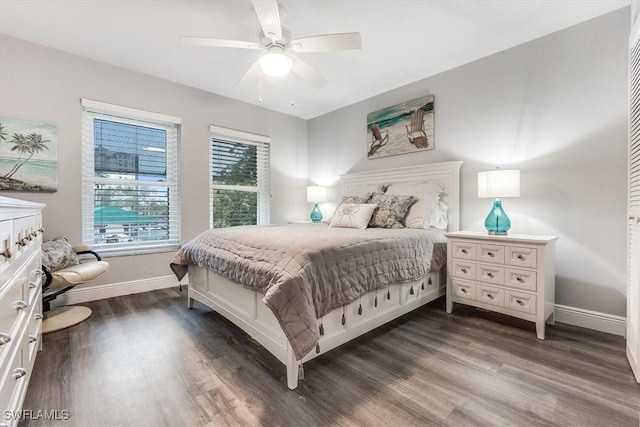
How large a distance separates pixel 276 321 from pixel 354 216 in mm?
1632

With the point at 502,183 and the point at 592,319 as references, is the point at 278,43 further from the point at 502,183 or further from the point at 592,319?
the point at 592,319

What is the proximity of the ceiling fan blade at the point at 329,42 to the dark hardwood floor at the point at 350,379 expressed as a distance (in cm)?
216

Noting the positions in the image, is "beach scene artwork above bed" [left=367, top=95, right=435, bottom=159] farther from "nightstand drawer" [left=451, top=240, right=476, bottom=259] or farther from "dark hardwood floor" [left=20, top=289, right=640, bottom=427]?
"dark hardwood floor" [left=20, top=289, right=640, bottom=427]

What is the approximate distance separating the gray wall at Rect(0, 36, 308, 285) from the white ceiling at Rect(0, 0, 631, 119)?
0.48 ft

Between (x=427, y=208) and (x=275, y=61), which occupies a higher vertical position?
(x=275, y=61)

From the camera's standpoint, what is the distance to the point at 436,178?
3170 millimetres

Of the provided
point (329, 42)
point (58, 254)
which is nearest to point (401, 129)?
point (329, 42)

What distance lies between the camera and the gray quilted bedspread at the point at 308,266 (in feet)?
4.87

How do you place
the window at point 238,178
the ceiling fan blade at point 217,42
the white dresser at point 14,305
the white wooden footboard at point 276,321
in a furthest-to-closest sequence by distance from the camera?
the window at point 238,178 < the ceiling fan blade at point 217,42 < the white wooden footboard at point 276,321 < the white dresser at point 14,305

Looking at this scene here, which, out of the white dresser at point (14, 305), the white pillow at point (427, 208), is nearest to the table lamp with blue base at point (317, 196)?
the white pillow at point (427, 208)

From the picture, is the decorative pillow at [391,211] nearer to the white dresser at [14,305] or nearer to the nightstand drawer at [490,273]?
the nightstand drawer at [490,273]

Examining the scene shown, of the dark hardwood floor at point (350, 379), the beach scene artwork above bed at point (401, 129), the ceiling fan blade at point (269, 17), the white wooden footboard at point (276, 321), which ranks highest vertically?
the ceiling fan blade at point (269, 17)

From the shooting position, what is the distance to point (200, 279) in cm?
258

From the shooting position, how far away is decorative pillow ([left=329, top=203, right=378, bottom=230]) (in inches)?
117
